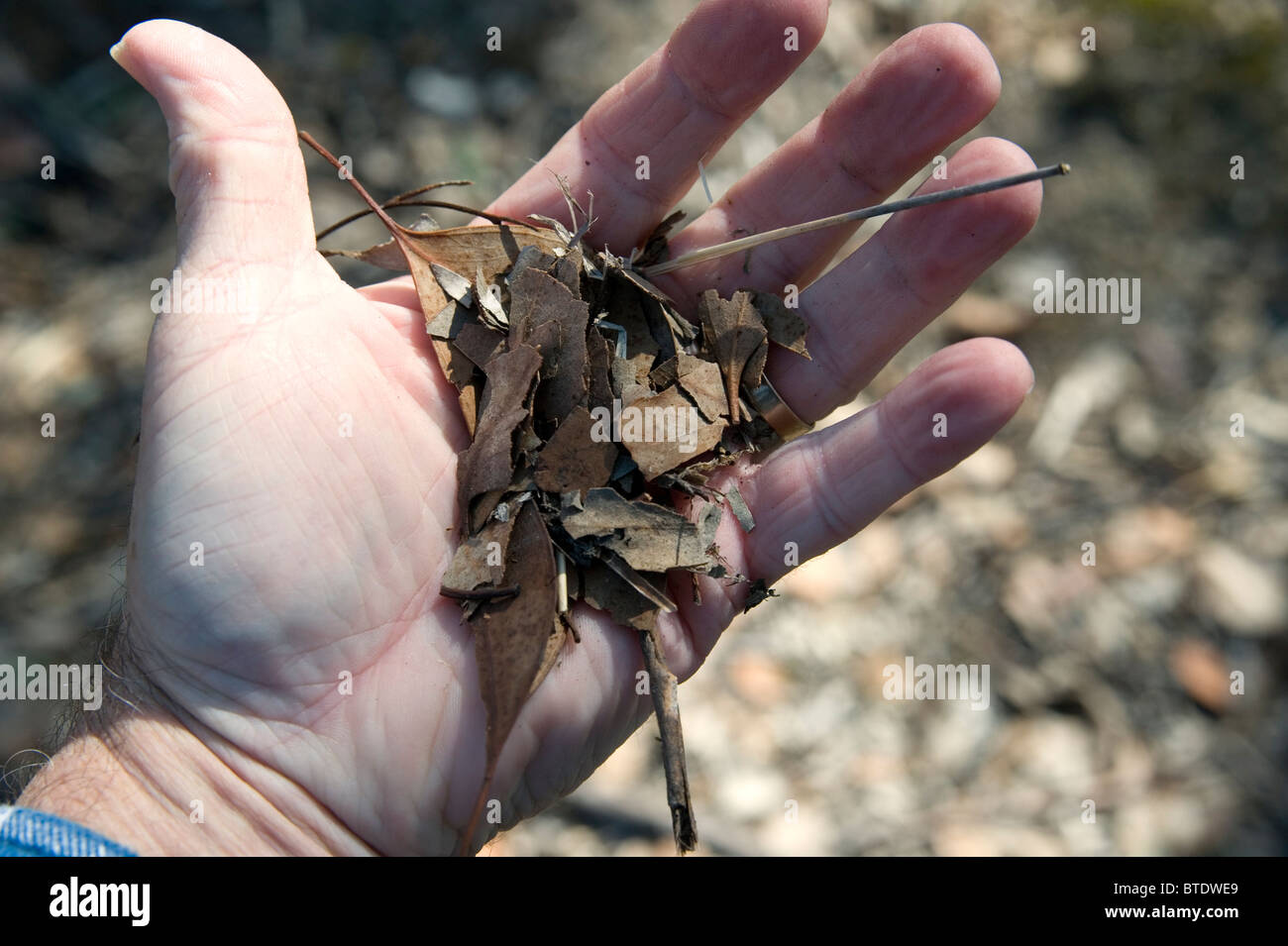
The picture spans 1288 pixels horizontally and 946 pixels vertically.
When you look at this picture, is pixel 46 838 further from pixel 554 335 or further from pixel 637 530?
pixel 554 335

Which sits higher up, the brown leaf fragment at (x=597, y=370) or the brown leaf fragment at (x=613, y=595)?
the brown leaf fragment at (x=597, y=370)

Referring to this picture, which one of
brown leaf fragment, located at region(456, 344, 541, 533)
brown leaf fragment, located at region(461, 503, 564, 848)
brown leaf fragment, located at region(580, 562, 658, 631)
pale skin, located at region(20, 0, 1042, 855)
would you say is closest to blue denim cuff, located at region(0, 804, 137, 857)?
pale skin, located at region(20, 0, 1042, 855)

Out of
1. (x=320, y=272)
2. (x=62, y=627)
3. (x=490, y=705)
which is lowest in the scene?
(x=490, y=705)

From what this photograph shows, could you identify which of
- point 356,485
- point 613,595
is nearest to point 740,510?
point 613,595

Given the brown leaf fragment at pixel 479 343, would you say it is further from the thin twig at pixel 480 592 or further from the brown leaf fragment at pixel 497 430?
the thin twig at pixel 480 592

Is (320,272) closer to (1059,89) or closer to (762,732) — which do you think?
(762,732)

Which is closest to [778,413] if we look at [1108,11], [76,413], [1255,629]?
[1255,629]

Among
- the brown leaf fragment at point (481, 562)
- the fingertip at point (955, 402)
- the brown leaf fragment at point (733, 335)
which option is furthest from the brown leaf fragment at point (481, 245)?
the fingertip at point (955, 402)
